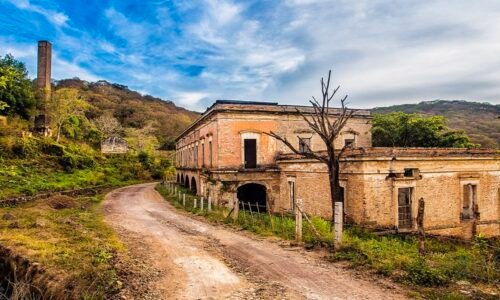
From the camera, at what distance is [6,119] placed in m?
30.9

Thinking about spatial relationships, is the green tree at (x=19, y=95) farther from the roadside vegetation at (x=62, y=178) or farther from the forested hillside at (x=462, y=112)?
the forested hillside at (x=462, y=112)

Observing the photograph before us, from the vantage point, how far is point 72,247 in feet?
32.8

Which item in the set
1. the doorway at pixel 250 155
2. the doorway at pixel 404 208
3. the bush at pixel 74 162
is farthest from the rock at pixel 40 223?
the bush at pixel 74 162

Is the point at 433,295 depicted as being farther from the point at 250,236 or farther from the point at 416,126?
the point at 416,126

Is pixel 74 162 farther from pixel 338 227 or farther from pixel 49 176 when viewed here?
pixel 338 227

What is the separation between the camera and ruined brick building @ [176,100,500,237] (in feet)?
51.8

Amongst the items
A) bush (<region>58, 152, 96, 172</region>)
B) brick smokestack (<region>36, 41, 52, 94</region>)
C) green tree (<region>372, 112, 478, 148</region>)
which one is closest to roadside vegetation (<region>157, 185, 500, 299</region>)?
green tree (<region>372, 112, 478, 148</region>)

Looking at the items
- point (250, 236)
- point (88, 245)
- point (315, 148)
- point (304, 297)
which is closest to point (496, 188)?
point (315, 148)

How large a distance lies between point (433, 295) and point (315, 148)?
19557 millimetres

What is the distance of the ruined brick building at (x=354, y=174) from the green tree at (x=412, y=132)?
9.23 ft

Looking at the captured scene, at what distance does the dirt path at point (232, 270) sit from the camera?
6.77 meters

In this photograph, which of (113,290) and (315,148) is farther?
(315,148)

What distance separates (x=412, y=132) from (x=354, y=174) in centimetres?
1762

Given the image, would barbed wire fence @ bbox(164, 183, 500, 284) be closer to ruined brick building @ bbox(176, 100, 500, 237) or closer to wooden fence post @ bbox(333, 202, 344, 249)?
wooden fence post @ bbox(333, 202, 344, 249)
